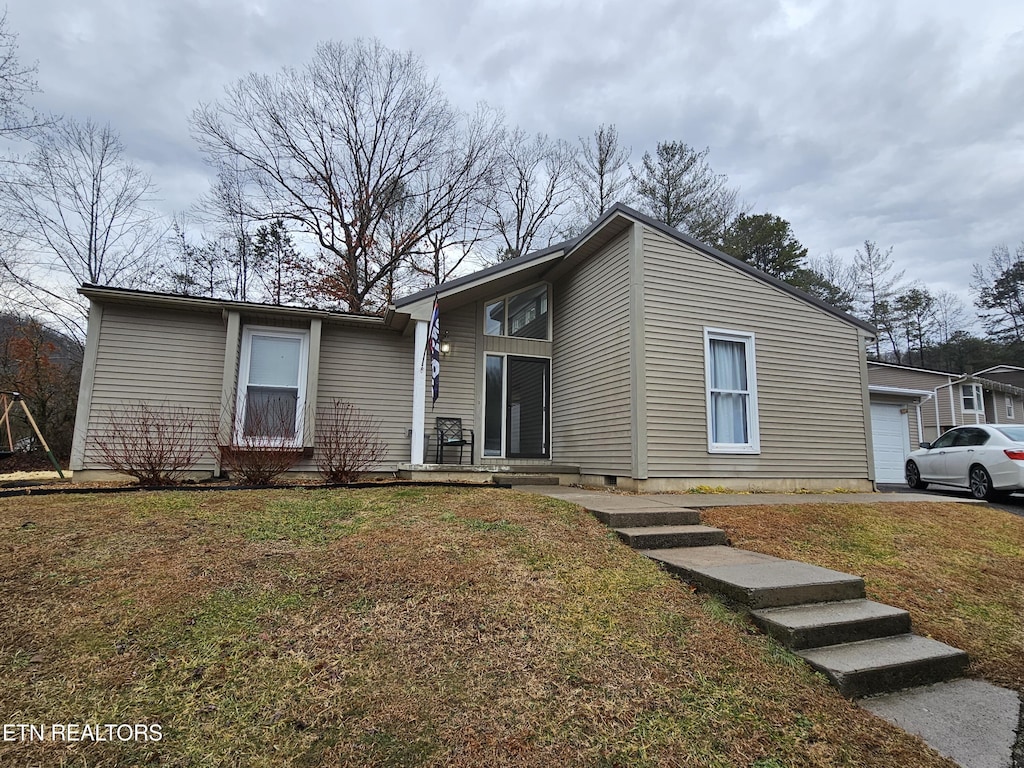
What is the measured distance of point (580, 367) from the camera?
27.8ft

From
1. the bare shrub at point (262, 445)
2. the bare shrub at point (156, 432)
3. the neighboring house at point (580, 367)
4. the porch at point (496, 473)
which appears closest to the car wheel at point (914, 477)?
the neighboring house at point (580, 367)

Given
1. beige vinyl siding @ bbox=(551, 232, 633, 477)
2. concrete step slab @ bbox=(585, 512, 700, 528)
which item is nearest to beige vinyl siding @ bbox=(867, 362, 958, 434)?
beige vinyl siding @ bbox=(551, 232, 633, 477)

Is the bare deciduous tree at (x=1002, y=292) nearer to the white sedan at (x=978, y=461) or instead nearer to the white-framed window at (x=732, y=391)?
the white sedan at (x=978, y=461)

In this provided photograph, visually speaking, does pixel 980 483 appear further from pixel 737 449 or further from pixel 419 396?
pixel 419 396

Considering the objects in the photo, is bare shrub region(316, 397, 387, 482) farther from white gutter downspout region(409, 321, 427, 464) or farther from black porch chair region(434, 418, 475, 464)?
black porch chair region(434, 418, 475, 464)

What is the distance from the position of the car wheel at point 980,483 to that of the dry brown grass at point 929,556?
2.54 meters

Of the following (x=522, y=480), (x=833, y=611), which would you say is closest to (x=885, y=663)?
(x=833, y=611)

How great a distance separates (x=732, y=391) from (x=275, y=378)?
7522 millimetres

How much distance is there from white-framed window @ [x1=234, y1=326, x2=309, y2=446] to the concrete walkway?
5170 millimetres

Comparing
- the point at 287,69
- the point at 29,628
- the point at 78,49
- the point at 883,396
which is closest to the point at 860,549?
the point at 29,628

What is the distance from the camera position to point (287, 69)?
1588 cm

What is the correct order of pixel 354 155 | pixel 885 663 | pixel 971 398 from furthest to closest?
pixel 971 398 → pixel 354 155 → pixel 885 663

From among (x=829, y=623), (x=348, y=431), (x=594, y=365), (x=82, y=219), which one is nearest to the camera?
(x=829, y=623)

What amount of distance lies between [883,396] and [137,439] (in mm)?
16556
